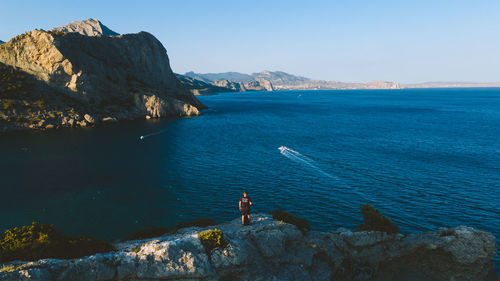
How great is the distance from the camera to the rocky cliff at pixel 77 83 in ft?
299

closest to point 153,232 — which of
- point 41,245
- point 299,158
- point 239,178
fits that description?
point 41,245

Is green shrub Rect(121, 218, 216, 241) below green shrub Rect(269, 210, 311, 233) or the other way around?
below

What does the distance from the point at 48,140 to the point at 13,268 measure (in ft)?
241

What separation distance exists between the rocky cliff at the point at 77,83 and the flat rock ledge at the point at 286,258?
309ft

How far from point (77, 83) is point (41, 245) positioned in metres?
108

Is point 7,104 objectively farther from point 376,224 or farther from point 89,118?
point 376,224

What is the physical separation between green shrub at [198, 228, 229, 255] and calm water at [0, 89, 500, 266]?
1503 cm

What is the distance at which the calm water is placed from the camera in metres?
33.9

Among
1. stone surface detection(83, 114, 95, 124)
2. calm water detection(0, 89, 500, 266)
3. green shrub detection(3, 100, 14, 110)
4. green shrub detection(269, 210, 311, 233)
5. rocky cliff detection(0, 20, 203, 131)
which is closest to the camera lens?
green shrub detection(269, 210, 311, 233)

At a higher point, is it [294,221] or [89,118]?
[89,118]

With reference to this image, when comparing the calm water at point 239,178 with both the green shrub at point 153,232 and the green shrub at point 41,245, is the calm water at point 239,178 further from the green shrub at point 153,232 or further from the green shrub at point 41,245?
the green shrub at point 41,245

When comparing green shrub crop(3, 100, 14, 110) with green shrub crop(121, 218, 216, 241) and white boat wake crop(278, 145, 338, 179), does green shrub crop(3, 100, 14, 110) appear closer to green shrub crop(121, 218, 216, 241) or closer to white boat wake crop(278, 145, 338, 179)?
white boat wake crop(278, 145, 338, 179)

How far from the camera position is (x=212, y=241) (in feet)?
60.5

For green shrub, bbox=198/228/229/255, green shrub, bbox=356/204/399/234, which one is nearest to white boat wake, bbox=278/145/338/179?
green shrub, bbox=356/204/399/234
